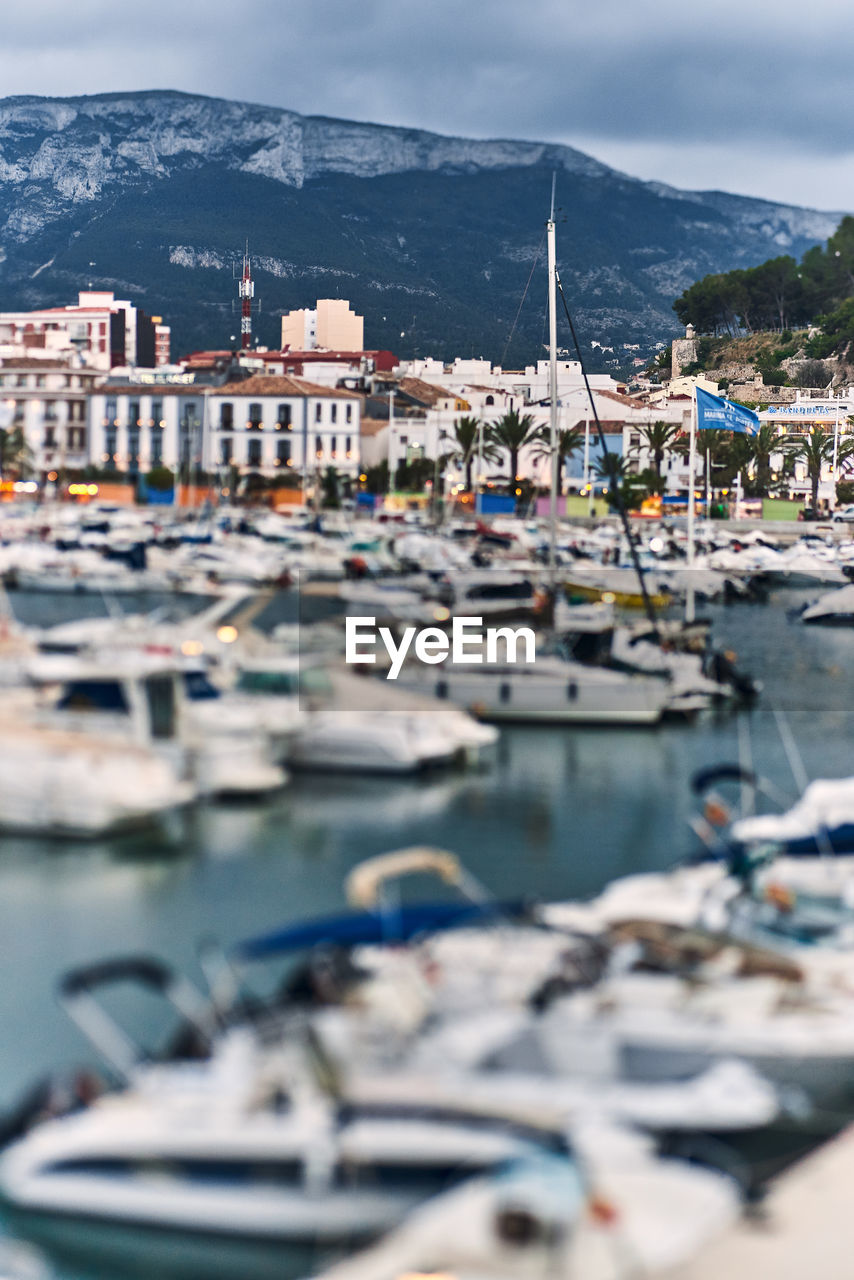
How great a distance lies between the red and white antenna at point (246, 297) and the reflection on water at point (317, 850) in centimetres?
1238

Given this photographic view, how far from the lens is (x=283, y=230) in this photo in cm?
1878

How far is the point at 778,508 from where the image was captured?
21.1m

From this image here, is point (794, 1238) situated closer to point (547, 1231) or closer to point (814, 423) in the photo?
point (547, 1231)

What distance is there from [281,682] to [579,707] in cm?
167

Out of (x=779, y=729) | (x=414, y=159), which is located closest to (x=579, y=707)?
(x=779, y=729)

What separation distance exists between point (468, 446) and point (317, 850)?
1459 cm

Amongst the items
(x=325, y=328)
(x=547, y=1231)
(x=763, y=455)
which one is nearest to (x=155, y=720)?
(x=547, y=1231)

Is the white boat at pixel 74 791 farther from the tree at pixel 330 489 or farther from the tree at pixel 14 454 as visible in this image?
the tree at pixel 330 489

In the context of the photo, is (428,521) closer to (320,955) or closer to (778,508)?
(778,508)

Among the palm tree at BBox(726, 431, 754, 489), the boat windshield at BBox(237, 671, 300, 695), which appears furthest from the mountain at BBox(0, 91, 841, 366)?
the boat windshield at BBox(237, 671, 300, 695)

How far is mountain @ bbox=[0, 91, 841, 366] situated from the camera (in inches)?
755

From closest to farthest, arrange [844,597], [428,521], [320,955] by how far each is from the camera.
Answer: [320,955] → [844,597] → [428,521]

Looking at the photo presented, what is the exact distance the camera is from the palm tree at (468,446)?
63.1ft

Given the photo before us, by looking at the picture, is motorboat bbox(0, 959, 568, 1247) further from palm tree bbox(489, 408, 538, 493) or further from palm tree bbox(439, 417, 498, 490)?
palm tree bbox(439, 417, 498, 490)
